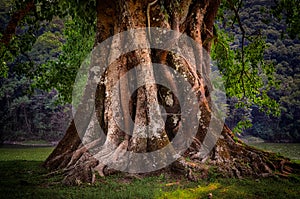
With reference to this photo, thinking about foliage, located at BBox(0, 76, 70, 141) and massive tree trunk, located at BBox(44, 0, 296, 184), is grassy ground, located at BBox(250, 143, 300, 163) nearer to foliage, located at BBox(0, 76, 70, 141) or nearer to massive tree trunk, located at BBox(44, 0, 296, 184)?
massive tree trunk, located at BBox(44, 0, 296, 184)

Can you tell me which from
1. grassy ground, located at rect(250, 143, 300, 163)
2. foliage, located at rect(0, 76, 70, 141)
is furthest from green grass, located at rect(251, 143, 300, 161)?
foliage, located at rect(0, 76, 70, 141)

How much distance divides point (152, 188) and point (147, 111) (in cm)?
184

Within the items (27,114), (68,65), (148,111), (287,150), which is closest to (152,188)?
(148,111)

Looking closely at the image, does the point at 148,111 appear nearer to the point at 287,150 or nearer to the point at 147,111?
the point at 147,111

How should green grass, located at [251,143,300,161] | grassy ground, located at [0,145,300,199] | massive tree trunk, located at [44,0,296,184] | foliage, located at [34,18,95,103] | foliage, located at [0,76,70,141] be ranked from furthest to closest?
foliage, located at [0,76,70,141], green grass, located at [251,143,300,161], foliage, located at [34,18,95,103], massive tree trunk, located at [44,0,296,184], grassy ground, located at [0,145,300,199]

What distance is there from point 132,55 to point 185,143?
251cm

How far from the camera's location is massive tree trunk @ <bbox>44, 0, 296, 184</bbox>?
6.30 metres

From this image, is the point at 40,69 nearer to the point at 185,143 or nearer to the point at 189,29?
the point at 189,29

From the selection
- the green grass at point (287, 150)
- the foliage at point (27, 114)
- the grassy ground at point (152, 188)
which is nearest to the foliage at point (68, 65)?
the grassy ground at point (152, 188)

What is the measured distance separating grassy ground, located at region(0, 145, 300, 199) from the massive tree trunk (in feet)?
0.95

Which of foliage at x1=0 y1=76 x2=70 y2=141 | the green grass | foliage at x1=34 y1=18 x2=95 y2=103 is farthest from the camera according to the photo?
foliage at x1=0 y1=76 x2=70 y2=141

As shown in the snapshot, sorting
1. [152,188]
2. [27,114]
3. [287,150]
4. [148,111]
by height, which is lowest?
[287,150]

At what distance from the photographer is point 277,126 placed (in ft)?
133

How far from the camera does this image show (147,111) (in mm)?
6637
